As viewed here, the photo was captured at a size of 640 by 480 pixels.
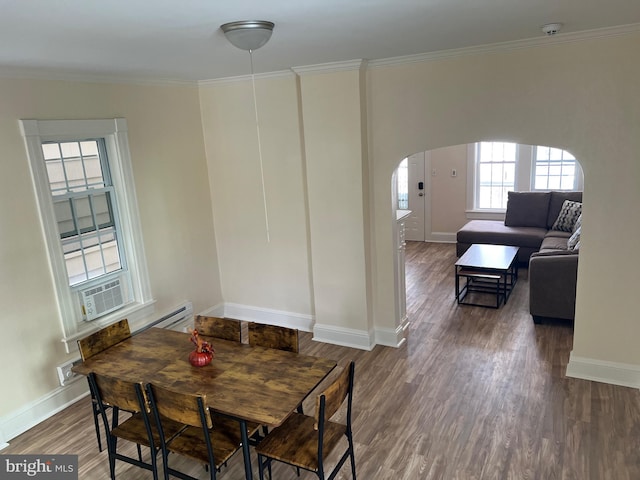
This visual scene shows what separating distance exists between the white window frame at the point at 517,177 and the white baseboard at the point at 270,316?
4.44 metres

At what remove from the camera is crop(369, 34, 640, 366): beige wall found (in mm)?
3582

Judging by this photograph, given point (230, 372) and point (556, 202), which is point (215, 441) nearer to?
point (230, 372)

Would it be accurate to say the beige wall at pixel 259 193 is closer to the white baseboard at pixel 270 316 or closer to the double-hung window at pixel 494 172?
the white baseboard at pixel 270 316

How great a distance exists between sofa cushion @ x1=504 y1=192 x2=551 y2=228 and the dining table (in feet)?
17.6

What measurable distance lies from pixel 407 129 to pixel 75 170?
288 centimetres

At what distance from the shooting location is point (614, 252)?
3820 mm

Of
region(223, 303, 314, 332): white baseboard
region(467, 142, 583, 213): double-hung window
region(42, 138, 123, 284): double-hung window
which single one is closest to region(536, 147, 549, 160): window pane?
region(467, 142, 583, 213): double-hung window

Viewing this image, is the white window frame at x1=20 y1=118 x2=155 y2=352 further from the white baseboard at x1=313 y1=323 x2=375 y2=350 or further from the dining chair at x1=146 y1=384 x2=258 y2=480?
the white baseboard at x1=313 y1=323 x2=375 y2=350

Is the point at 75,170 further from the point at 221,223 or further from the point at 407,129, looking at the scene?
the point at 407,129

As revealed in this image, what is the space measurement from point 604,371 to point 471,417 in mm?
1243

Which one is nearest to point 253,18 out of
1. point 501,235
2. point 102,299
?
point 102,299

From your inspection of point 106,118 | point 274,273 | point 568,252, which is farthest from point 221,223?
point 568,252

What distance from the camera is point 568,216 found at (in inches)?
274

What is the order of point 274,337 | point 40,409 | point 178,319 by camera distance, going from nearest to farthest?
point 274,337, point 40,409, point 178,319
